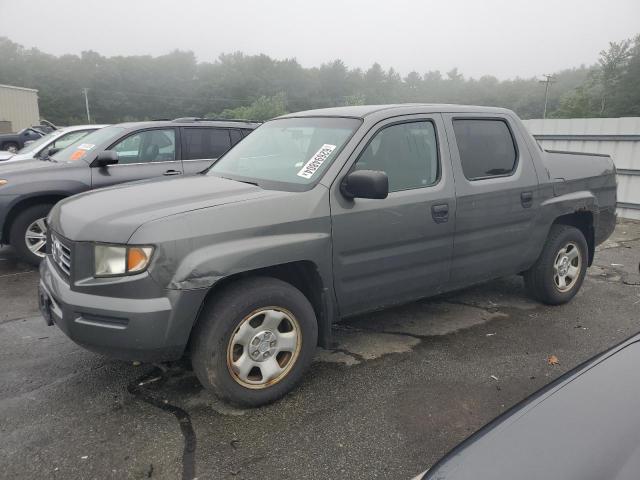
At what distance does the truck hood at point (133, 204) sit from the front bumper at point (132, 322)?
34cm

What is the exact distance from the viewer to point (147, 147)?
627cm

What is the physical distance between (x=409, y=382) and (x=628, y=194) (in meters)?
7.93

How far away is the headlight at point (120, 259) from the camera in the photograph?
2.58m

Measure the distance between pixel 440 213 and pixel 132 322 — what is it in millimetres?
2188

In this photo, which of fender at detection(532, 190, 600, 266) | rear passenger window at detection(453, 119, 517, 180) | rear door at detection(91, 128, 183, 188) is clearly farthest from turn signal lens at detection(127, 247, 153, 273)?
rear door at detection(91, 128, 183, 188)

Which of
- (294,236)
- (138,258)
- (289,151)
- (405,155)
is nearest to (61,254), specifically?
(138,258)

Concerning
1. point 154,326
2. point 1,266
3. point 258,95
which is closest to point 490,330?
point 154,326

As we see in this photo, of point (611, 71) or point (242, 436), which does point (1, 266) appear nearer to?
point (242, 436)

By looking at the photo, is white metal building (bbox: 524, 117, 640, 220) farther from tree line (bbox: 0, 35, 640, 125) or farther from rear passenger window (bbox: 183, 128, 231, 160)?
tree line (bbox: 0, 35, 640, 125)

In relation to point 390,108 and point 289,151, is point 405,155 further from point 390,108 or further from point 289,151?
point 289,151

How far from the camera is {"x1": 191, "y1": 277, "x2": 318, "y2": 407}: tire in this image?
2.72 metres

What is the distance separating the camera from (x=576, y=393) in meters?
1.75

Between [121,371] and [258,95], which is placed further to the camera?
[258,95]

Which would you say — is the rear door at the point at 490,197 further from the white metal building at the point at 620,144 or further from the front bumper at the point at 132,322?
the white metal building at the point at 620,144
